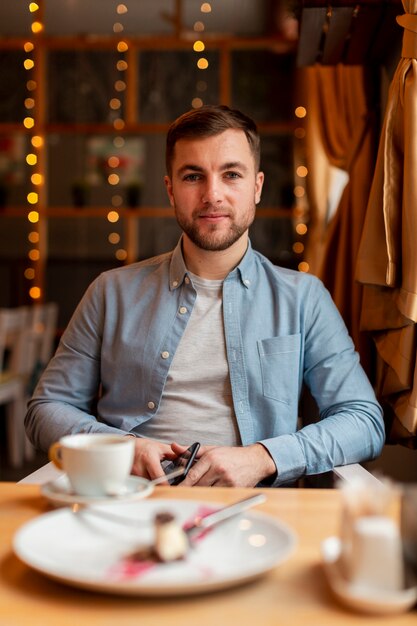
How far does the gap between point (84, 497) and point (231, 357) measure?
818 millimetres

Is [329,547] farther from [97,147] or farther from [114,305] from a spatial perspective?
[97,147]

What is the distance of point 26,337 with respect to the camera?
497 cm

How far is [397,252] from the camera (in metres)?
1.90

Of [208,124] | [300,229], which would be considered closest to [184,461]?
[208,124]

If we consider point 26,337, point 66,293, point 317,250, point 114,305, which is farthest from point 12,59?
point 114,305

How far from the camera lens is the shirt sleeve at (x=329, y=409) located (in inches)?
67.2

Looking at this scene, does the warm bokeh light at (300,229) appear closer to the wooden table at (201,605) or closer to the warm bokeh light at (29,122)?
the warm bokeh light at (29,122)

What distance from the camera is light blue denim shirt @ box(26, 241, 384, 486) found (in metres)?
1.86

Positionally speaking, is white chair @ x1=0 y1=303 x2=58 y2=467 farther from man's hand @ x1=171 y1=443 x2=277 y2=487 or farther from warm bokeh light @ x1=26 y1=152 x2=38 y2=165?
man's hand @ x1=171 y1=443 x2=277 y2=487

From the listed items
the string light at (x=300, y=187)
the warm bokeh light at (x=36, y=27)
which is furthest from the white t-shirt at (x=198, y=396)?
the warm bokeh light at (x=36, y=27)

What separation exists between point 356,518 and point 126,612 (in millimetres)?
242

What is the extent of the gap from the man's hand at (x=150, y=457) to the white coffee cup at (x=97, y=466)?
1.52ft

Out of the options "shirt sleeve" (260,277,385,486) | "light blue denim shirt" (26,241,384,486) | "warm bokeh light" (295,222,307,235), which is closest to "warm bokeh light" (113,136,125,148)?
"warm bokeh light" (295,222,307,235)

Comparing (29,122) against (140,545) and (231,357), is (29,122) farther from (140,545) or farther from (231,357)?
(140,545)
